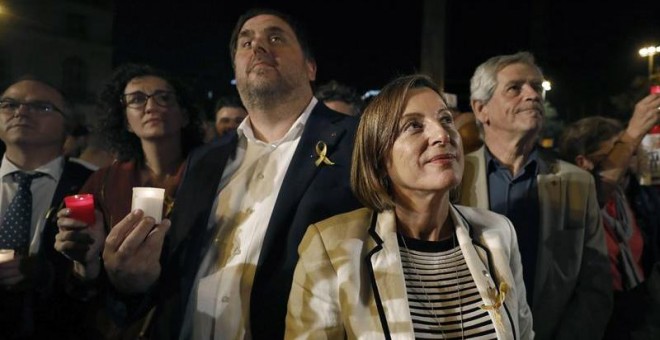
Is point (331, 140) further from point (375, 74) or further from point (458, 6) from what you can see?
A: point (375, 74)

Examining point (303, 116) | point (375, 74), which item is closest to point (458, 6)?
point (375, 74)

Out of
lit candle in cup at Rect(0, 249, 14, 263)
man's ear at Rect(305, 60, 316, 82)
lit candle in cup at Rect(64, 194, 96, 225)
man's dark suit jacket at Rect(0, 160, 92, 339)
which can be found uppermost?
man's ear at Rect(305, 60, 316, 82)

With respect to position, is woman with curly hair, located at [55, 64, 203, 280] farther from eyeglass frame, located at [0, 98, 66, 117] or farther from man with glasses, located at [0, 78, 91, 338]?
eyeglass frame, located at [0, 98, 66, 117]

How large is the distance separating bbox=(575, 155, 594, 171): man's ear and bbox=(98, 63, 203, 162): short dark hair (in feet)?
8.33

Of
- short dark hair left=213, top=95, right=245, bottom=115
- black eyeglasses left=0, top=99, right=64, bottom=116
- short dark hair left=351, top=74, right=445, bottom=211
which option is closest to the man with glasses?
black eyeglasses left=0, top=99, right=64, bottom=116

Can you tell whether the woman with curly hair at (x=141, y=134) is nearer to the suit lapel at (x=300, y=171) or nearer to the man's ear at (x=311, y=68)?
the suit lapel at (x=300, y=171)

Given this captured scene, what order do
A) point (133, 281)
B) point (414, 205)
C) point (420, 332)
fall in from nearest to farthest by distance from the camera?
point (420, 332) < point (414, 205) < point (133, 281)

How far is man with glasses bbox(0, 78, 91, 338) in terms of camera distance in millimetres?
2770

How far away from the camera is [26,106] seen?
3.07 meters

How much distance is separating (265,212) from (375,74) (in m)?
16.7

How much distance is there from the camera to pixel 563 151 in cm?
413

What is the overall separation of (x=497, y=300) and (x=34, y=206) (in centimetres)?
239

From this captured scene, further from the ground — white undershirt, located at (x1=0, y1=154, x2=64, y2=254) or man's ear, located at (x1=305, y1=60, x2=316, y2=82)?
man's ear, located at (x1=305, y1=60, x2=316, y2=82)

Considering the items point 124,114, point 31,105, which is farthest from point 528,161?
point 31,105
